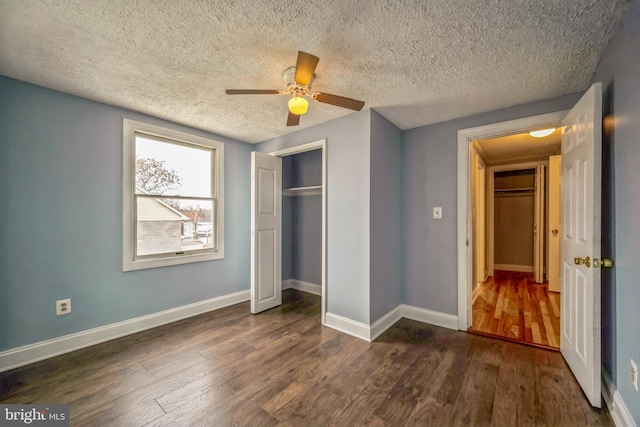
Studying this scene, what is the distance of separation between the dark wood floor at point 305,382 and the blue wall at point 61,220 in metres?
0.36

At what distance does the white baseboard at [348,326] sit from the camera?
8.49 ft

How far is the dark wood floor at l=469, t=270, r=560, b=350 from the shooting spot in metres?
2.63

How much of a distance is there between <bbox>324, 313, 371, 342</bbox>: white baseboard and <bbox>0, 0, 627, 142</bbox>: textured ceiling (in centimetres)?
226

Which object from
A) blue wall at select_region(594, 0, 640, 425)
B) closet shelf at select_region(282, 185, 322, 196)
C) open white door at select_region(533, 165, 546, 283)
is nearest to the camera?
blue wall at select_region(594, 0, 640, 425)

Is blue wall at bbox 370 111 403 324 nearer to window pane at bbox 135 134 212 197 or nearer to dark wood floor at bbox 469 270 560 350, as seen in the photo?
dark wood floor at bbox 469 270 560 350

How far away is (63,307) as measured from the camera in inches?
91.3

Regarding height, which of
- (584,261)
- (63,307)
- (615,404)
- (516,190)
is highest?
(516,190)

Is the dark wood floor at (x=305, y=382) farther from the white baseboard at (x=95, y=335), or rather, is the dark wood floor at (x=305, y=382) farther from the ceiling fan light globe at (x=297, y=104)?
the ceiling fan light globe at (x=297, y=104)

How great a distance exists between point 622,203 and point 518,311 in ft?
7.63

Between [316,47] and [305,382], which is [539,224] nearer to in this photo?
[305,382]

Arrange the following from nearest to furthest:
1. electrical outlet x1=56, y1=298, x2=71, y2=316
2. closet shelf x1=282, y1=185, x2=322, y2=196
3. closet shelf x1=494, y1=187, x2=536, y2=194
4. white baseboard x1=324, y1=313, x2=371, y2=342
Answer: electrical outlet x1=56, y1=298, x2=71, y2=316 < white baseboard x1=324, y1=313, x2=371, y2=342 < closet shelf x1=282, y1=185, x2=322, y2=196 < closet shelf x1=494, y1=187, x2=536, y2=194

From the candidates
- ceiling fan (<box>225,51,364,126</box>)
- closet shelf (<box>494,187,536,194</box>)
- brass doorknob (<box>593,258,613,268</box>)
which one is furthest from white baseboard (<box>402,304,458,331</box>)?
closet shelf (<box>494,187,536,194</box>)

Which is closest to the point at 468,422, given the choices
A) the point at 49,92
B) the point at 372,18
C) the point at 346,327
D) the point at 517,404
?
the point at 517,404

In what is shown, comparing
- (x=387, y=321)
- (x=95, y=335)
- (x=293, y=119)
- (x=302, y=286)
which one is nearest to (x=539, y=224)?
(x=387, y=321)
